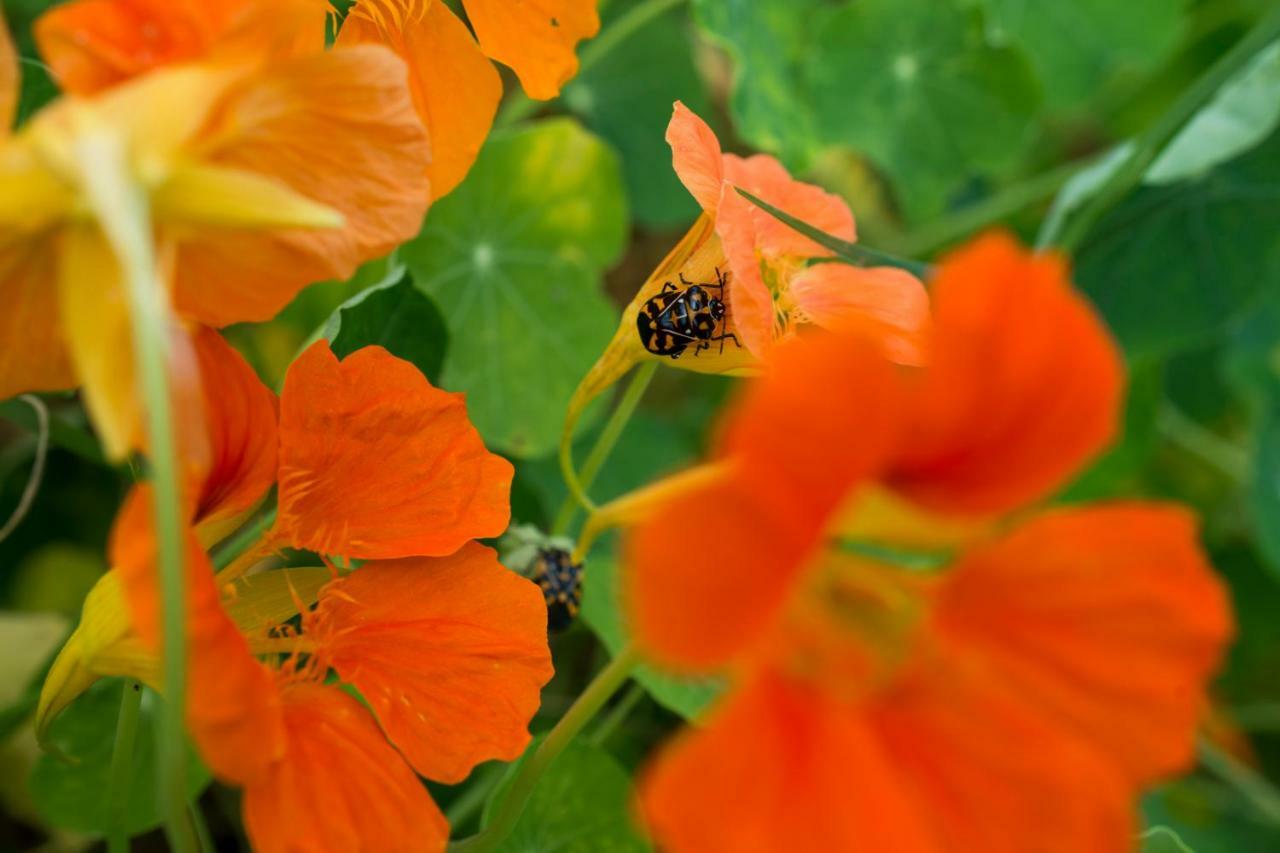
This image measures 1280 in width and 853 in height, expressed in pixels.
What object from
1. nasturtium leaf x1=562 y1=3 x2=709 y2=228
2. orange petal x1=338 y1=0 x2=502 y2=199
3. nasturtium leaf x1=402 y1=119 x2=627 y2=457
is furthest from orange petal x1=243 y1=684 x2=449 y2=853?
nasturtium leaf x1=562 y1=3 x2=709 y2=228

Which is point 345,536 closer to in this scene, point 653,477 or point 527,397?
point 527,397

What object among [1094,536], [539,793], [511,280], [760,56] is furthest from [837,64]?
[1094,536]

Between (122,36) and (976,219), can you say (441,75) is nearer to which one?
(122,36)

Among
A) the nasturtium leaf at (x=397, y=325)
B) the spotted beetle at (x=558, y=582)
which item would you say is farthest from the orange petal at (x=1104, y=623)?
the nasturtium leaf at (x=397, y=325)

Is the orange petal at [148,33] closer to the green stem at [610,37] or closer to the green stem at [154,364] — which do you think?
the green stem at [154,364]

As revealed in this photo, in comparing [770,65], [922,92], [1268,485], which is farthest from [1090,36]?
[1268,485]
